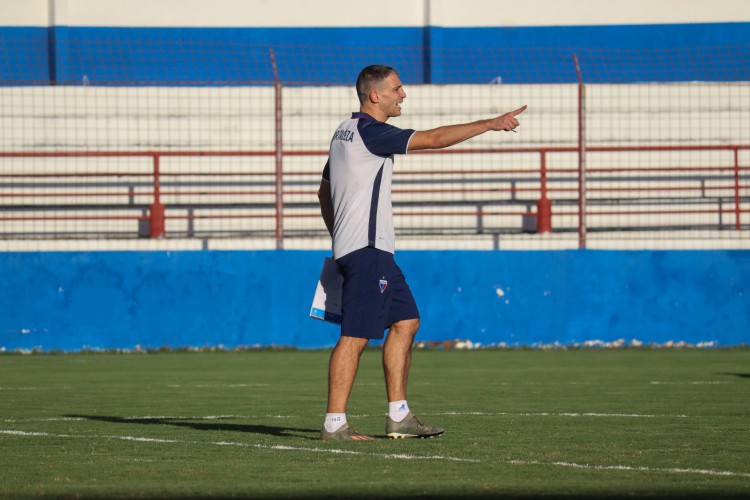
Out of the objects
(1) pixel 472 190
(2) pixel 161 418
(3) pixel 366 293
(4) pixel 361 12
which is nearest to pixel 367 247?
(3) pixel 366 293

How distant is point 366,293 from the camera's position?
722 cm

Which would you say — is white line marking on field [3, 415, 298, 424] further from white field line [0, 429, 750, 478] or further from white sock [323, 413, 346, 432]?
white sock [323, 413, 346, 432]

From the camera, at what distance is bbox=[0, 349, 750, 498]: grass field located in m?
5.38

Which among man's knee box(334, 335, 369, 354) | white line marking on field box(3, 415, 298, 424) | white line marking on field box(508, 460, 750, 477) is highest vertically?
man's knee box(334, 335, 369, 354)

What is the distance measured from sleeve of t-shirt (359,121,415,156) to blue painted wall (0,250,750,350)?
10381 millimetres

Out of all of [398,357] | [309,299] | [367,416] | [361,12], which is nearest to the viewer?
[398,357]

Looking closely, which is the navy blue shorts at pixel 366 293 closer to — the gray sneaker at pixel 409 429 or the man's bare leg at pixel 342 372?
the man's bare leg at pixel 342 372

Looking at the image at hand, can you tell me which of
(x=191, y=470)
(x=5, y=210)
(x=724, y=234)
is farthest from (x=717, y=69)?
(x=191, y=470)

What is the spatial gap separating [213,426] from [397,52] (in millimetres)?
19667

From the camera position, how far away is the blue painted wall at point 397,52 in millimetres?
25656

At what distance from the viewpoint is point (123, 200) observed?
2216 centimetres

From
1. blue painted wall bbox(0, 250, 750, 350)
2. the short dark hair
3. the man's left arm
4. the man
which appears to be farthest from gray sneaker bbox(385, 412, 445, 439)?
blue painted wall bbox(0, 250, 750, 350)

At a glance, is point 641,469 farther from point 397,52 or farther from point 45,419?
point 397,52

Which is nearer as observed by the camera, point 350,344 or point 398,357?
point 350,344
